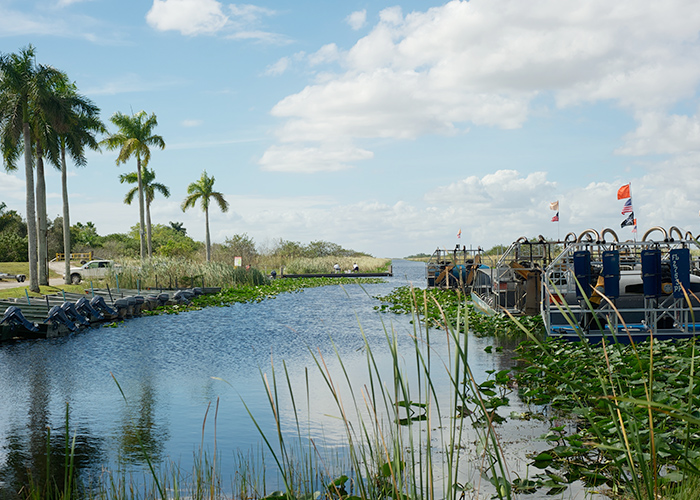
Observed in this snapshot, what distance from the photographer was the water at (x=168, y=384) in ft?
21.7

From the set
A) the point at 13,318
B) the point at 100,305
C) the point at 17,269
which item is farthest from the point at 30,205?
the point at 17,269

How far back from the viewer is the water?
6617 mm

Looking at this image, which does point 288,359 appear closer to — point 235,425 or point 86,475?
point 235,425

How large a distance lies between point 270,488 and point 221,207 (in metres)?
Answer: 51.4

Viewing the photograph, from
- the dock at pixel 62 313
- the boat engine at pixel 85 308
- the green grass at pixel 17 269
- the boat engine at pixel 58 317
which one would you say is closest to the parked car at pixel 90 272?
the green grass at pixel 17 269

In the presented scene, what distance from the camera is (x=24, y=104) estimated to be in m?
29.2

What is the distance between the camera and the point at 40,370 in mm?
11766

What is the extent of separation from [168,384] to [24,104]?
81.2 ft

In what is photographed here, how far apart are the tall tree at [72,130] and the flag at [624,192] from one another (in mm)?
26844

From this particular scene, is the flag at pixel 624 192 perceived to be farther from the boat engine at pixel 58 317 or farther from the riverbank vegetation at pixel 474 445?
the boat engine at pixel 58 317

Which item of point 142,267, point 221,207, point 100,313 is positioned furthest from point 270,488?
point 221,207

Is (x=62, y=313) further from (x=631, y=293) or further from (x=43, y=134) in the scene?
(x=43, y=134)

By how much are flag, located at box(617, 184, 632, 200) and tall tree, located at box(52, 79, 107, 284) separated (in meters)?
26.8

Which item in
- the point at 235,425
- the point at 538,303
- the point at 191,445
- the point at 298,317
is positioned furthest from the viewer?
the point at 298,317
